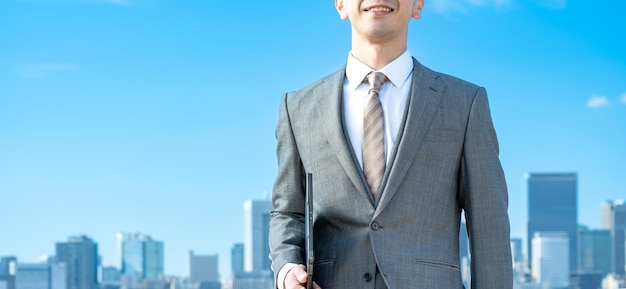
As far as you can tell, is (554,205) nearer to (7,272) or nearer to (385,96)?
(7,272)

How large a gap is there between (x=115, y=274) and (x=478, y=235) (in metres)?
105

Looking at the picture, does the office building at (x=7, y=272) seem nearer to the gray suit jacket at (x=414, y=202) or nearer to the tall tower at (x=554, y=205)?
the tall tower at (x=554, y=205)

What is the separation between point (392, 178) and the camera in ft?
11.8

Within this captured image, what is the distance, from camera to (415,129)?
3656 mm

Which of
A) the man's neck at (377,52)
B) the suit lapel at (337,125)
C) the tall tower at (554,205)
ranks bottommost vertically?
the tall tower at (554,205)

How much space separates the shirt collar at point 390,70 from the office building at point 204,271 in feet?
352

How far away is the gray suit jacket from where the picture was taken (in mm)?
3615

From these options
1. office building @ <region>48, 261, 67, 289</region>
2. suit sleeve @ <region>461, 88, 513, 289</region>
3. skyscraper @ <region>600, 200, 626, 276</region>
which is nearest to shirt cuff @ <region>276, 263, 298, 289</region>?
suit sleeve @ <region>461, 88, 513, 289</region>

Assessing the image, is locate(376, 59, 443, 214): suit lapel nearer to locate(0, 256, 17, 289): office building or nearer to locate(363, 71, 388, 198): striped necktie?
locate(363, 71, 388, 198): striped necktie

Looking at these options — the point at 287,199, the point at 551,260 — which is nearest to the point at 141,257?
the point at 551,260

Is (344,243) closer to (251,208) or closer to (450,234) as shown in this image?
(450,234)

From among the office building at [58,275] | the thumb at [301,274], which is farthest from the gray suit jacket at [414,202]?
the office building at [58,275]

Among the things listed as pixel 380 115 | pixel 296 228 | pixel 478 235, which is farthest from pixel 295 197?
pixel 478 235

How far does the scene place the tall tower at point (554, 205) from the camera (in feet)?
417
